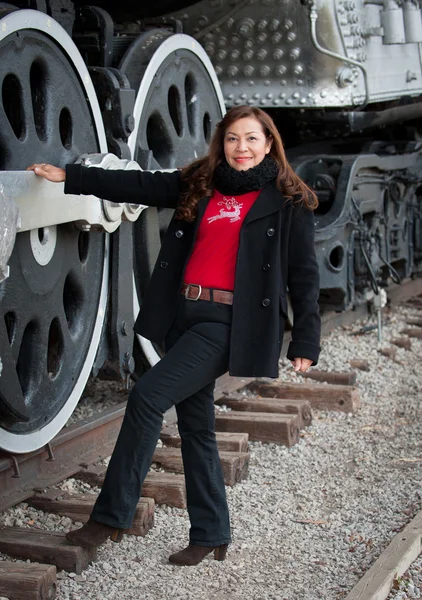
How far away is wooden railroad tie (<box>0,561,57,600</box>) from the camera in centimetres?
278

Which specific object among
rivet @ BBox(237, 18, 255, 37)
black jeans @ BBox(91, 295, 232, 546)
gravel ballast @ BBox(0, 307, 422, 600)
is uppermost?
rivet @ BBox(237, 18, 255, 37)

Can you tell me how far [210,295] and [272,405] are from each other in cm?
174

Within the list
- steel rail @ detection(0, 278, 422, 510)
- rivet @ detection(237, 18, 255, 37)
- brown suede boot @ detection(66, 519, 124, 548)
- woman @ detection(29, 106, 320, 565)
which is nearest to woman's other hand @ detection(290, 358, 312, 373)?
woman @ detection(29, 106, 320, 565)

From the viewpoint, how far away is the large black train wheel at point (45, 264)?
11.2ft

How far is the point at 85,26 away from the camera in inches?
167

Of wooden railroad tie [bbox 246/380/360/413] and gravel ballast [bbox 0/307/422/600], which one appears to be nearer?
gravel ballast [bbox 0/307/422/600]

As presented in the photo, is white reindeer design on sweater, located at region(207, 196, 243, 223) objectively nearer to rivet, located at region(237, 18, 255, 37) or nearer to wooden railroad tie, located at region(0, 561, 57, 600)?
wooden railroad tie, located at region(0, 561, 57, 600)

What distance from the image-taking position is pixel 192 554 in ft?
10.3

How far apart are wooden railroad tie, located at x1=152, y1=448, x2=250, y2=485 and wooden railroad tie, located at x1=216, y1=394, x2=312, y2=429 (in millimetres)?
680

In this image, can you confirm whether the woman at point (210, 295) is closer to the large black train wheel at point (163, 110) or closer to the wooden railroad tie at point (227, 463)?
the wooden railroad tie at point (227, 463)

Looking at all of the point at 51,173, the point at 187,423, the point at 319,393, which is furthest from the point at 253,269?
the point at 319,393

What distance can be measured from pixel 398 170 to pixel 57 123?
3.48 metres

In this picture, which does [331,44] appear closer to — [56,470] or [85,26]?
[85,26]

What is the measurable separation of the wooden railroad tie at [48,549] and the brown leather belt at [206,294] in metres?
0.81
